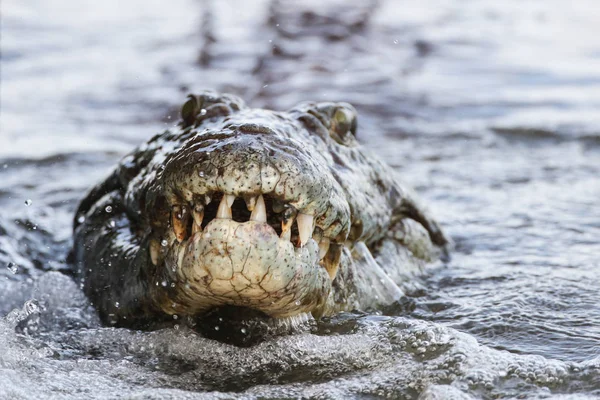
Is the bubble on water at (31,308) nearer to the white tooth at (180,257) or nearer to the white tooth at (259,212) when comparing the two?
the white tooth at (180,257)

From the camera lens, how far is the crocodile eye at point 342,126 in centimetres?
427

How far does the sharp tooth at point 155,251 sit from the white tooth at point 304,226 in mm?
604

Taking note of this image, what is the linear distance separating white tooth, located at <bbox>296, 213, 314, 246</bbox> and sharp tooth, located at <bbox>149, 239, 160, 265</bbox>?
1.98 ft

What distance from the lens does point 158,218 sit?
11.4ft

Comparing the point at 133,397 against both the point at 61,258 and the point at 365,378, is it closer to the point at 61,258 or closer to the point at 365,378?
the point at 365,378

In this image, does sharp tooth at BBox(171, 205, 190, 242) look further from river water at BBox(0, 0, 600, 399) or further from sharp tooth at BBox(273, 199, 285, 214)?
river water at BBox(0, 0, 600, 399)

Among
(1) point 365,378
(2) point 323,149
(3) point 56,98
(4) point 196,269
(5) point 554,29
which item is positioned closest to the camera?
(4) point 196,269

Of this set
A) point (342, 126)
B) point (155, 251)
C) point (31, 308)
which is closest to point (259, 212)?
point (155, 251)

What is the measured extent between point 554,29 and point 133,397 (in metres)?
11.9

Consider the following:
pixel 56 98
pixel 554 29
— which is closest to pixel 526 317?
pixel 56 98

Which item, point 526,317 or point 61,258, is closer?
point 526,317

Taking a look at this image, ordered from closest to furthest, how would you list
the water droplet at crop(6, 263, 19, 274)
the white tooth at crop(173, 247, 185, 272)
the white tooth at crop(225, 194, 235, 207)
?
the white tooth at crop(225, 194, 235, 207)
the white tooth at crop(173, 247, 185, 272)
the water droplet at crop(6, 263, 19, 274)

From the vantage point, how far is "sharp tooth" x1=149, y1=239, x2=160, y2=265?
11.7ft

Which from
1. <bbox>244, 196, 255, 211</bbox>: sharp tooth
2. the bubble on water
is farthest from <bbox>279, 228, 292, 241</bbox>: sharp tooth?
the bubble on water
